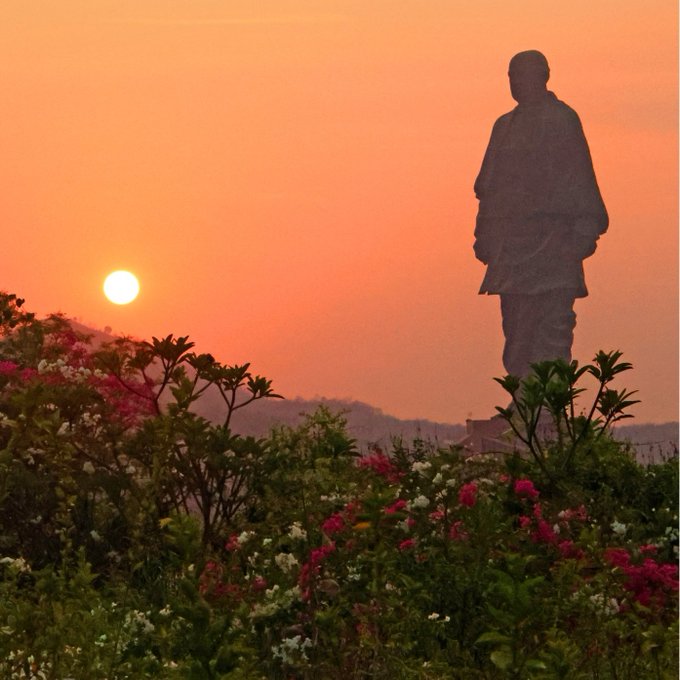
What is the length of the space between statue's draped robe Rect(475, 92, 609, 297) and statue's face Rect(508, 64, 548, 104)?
0.35ft

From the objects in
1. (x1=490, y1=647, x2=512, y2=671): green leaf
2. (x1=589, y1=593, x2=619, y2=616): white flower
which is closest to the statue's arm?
(x1=589, y1=593, x2=619, y2=616): white flower

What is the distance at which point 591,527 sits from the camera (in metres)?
7.57

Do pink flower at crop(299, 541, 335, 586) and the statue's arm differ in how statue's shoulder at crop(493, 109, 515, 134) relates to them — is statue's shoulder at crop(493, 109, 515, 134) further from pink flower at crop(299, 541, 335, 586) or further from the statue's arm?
pink flower at crop(299, 541, 335, 586)

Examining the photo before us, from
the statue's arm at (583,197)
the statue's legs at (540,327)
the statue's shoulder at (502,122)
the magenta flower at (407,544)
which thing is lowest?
the magenta flower at (407,544)

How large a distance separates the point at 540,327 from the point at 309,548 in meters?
10.4

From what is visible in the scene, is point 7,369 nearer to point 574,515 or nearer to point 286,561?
point 574,515

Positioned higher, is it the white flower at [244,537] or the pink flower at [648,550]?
the white flower at [244,537]

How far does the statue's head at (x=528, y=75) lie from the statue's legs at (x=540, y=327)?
2.38 meters

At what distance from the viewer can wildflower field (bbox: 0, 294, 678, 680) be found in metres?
5.07

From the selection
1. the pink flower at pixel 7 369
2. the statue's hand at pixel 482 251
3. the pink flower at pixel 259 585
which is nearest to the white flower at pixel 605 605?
the pink flower at pixel 259 585

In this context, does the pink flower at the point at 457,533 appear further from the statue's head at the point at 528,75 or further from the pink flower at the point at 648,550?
the statue's head at the point at 528,75

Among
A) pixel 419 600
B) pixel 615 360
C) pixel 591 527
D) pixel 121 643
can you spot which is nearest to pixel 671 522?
pixel 591 527

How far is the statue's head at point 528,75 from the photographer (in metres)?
16.3

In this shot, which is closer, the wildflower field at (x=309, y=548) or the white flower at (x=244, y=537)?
the wildflower field at (x=309, y=548)
